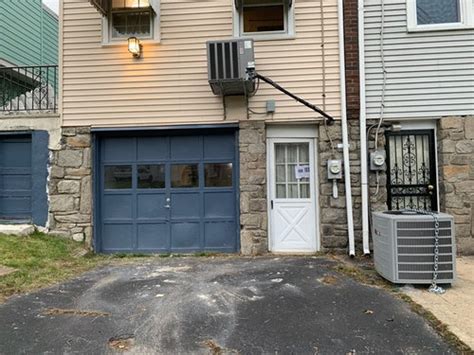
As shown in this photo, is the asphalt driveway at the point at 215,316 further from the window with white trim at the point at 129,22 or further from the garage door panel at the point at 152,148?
the window with white trim at the point at 129,22

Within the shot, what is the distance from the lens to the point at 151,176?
6.49 metres

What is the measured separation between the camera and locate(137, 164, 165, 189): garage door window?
647 centimetres

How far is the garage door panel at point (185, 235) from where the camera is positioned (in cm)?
637

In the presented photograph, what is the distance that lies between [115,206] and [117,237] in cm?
55

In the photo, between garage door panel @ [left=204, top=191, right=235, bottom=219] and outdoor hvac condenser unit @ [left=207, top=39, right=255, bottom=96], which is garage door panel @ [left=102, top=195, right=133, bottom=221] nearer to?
garage door panel @ [left=204, top=191, right=235, bottom=219]

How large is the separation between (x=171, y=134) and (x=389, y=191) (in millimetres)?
3854

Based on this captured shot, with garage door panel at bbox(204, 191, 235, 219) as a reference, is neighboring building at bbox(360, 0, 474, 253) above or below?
above

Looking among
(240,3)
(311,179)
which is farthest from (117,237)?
(240,3)

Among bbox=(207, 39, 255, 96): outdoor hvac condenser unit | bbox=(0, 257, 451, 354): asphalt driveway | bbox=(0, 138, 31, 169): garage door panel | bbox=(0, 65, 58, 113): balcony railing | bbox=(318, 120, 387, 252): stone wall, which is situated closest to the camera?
bbox=(0, 257, 451, 354): asphalt driveway

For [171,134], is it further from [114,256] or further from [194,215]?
[114,256]

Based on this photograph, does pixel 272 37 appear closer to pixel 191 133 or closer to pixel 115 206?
pixel 191 133

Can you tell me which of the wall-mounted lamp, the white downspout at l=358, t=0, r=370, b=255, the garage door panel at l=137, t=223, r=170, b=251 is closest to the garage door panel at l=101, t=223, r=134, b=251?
the garage door panel at l=137, t=223, r=170, b=251

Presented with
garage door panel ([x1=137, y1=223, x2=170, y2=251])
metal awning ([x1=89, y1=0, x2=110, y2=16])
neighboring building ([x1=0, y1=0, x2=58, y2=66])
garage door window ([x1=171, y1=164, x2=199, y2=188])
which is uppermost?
neighboring building ([x1=0, y1=0, x2=58, y2=66])

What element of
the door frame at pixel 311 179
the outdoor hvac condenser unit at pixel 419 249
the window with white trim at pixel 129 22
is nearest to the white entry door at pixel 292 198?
the door frame at pixel 311 179
